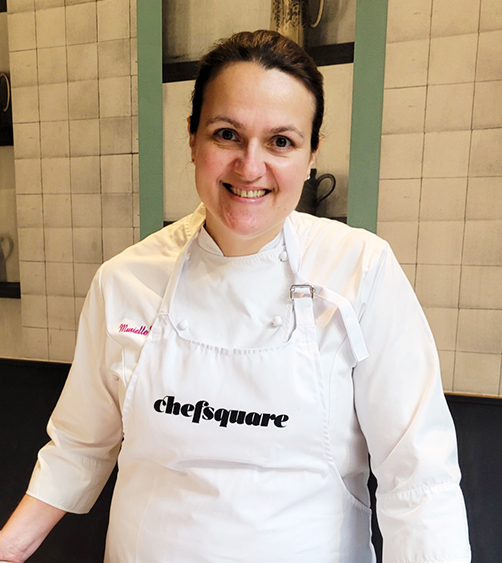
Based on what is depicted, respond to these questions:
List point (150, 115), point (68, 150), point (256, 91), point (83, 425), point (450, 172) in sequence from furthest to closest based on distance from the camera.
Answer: point (68, 150) → point (150, 115) → point (450, 172) → point (83, 425) → point (256, 91)

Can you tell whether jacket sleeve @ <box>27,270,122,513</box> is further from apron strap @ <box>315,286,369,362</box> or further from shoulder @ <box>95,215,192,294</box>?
apron strap @ <box>315,286,369,362</box>

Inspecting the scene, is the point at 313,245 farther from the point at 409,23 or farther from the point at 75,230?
the point at 75,230

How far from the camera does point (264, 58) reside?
2.63 ft

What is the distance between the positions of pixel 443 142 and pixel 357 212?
0.33 m

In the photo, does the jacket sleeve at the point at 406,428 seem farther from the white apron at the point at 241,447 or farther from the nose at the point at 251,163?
the nose at the point at 251,163

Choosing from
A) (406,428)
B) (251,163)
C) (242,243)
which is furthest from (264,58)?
(406,428)

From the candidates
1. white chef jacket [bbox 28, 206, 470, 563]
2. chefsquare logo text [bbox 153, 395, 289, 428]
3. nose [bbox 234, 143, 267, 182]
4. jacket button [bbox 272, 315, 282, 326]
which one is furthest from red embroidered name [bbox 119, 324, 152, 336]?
nose [bbox 234, 143, 267, 182]

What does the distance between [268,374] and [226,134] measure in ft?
1.47

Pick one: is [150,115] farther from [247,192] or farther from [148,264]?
[247,192]

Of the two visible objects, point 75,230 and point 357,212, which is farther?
point 75,230

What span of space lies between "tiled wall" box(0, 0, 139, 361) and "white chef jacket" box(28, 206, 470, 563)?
2.54 feet

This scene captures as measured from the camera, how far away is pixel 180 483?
927 millimetres

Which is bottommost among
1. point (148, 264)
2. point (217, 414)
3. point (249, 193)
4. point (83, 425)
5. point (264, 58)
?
point (83, 425)

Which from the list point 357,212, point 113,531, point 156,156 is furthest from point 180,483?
point 156,156
